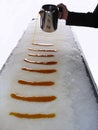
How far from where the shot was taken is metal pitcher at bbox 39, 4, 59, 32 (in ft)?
5.31

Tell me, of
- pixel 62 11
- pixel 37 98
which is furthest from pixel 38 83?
pixel 62 11

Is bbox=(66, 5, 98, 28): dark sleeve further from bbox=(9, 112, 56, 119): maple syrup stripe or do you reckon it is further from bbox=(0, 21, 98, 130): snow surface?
bbox=(9, 112, 56, 119): maple syrup stripe

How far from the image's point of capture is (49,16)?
63.7 inches

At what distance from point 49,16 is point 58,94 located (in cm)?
46

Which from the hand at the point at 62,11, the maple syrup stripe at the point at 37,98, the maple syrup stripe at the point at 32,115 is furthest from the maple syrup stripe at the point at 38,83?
the hand at the point at 62,11

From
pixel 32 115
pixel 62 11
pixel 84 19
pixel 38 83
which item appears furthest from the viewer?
pixel 84 19

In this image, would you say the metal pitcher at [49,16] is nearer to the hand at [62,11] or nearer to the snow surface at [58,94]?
the hand at [62,11]

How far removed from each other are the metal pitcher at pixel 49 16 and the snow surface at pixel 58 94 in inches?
9.2

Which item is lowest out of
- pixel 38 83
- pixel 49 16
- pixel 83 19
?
pixel 38 83

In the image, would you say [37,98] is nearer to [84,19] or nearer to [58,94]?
[58,94]

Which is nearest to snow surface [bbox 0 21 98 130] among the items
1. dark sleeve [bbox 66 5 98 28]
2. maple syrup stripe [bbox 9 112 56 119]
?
maple syrup stripe [bbox 9 112 56 119]

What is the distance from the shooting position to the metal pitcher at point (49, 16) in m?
1.62

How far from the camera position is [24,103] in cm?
135

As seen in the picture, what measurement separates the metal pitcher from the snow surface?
0.23 meters
